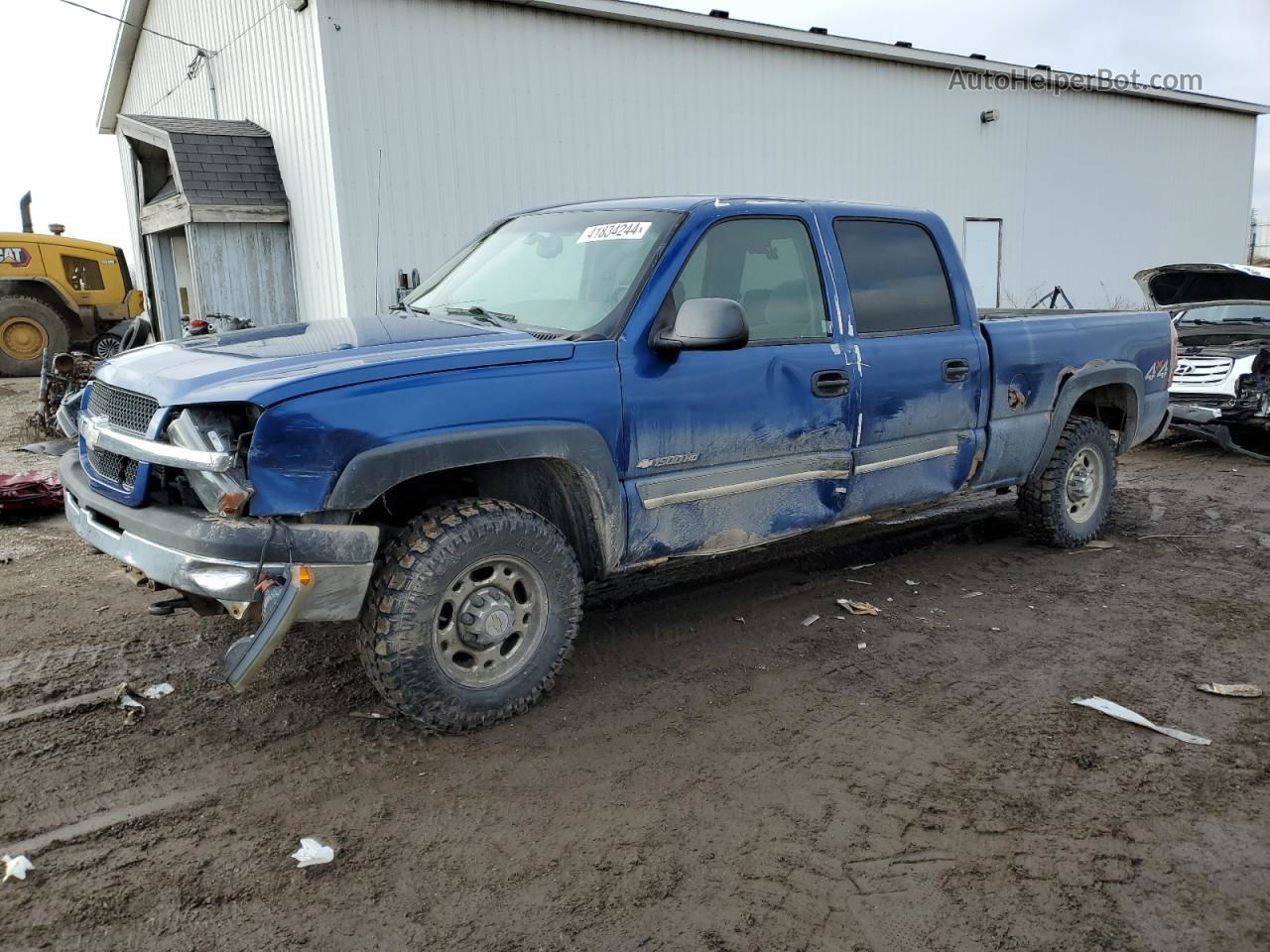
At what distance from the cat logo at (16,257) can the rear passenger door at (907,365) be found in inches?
666

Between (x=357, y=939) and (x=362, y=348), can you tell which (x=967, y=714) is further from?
(x=362, y=348)

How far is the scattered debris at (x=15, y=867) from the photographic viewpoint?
2746mm

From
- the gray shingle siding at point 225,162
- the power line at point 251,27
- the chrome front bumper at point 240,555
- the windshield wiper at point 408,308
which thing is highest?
the power line at point 251,27

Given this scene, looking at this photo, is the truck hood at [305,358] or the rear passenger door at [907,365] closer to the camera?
the truck hood at [305,358]

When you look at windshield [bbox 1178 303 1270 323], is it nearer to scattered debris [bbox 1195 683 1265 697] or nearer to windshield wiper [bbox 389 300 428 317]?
scattered debris [bbox 1195 683 1265 697]

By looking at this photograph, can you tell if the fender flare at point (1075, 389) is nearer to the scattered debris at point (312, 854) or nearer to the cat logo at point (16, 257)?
the scattered debris at point (312, 854)

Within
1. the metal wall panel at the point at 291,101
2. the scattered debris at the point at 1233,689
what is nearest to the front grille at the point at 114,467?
the scattered debris at the point at 1233,689

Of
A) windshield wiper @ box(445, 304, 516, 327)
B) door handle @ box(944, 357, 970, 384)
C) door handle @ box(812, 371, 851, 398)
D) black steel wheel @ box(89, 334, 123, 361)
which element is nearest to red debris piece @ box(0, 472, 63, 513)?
windshield wiper @ box(445, 304, 516, 327)

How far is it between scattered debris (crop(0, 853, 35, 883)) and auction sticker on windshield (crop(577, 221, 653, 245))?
310 centimetres

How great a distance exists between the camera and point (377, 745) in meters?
3.53

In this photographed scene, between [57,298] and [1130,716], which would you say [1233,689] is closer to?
[1130,716]

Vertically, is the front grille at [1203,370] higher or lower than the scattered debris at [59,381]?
lower

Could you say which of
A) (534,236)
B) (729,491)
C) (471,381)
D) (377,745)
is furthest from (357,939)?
(534,236)

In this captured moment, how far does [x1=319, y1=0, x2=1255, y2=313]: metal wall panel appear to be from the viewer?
11.4 meters
